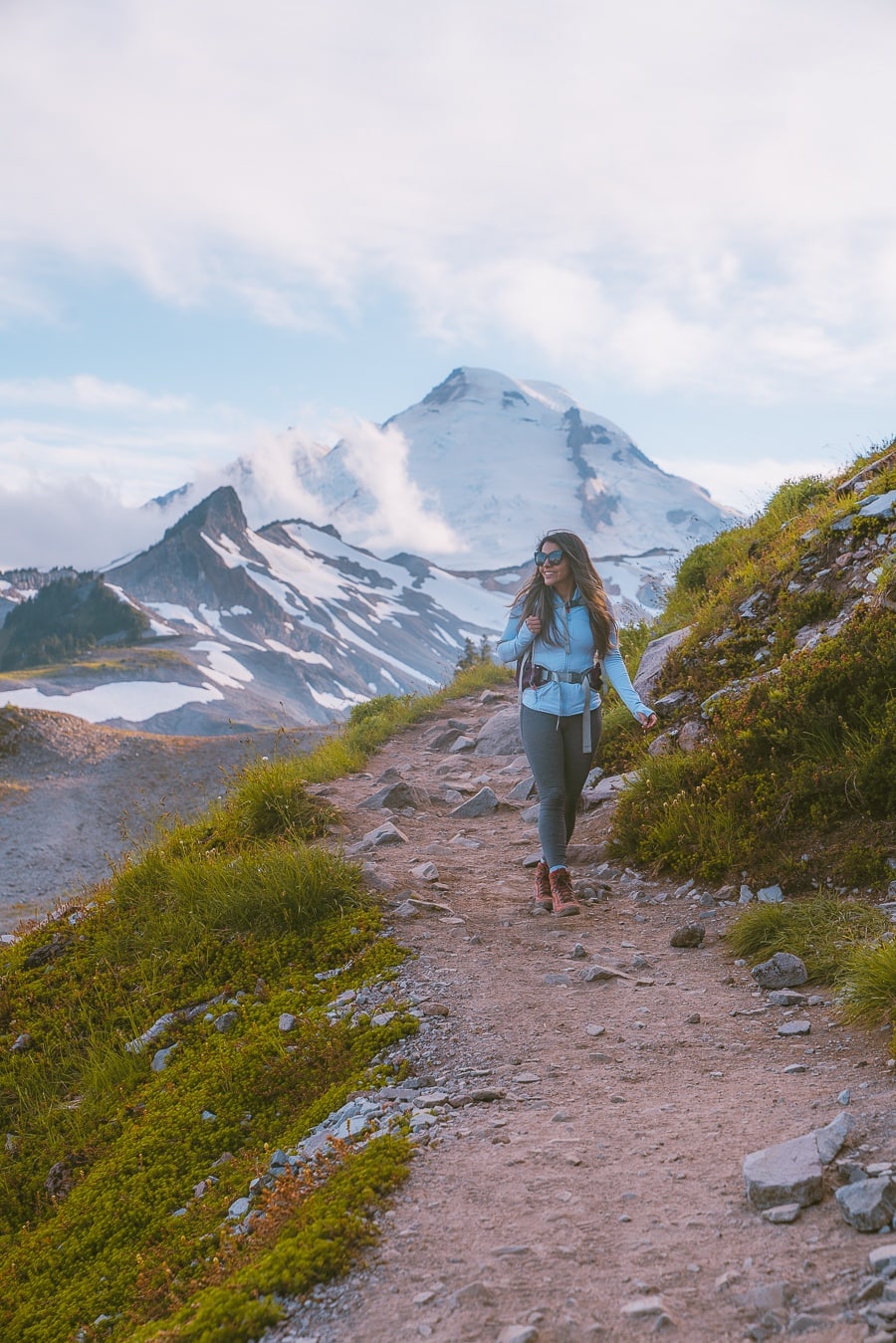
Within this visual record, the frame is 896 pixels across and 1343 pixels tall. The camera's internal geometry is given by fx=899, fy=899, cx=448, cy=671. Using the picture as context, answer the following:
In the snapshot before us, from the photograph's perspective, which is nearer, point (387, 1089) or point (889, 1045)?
point (889, 1045)

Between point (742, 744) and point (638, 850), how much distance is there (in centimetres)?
135

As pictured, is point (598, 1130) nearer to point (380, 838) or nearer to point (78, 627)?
point (380, 838)

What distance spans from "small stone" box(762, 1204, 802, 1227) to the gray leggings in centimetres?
451

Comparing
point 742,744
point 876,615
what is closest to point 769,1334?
point 742,744

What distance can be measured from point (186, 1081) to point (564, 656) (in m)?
4.21

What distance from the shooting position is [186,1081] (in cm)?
540

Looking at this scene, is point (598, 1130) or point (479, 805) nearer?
point (598, 1130)

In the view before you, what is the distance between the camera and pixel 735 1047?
15.6 ft

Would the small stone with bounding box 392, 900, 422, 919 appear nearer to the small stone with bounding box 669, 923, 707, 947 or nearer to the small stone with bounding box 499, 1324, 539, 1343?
the small stone with bounding box 669, 923, 707, 947

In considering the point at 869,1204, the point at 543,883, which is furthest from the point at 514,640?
the point at 869,1204

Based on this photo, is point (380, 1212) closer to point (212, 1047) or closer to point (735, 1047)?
point (735, 1047)

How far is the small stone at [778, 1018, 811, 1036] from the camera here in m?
4.76

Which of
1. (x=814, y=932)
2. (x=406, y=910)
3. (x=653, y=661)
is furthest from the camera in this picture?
(x=653, y=661)

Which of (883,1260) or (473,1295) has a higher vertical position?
(883,1260)
